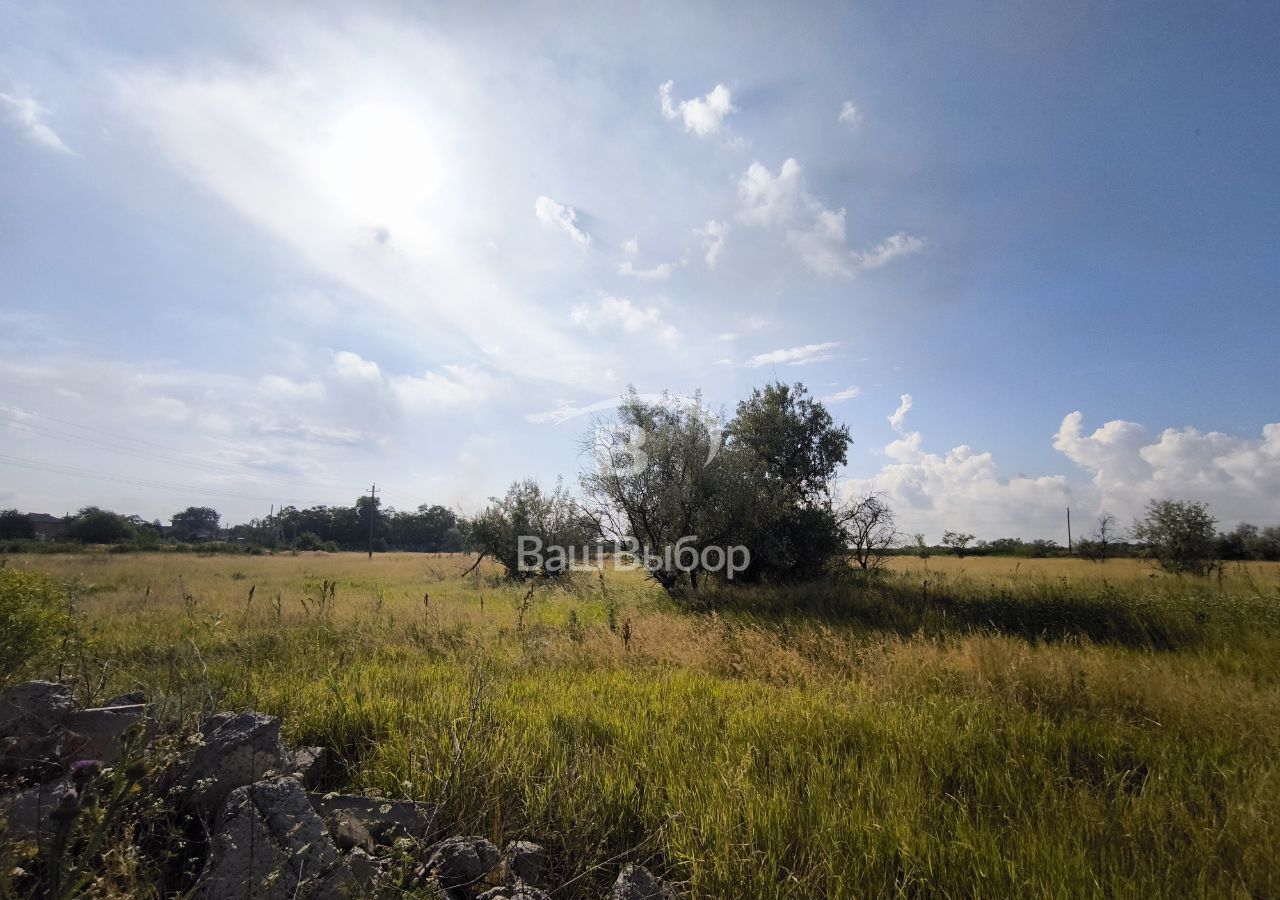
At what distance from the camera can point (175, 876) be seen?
106 inches

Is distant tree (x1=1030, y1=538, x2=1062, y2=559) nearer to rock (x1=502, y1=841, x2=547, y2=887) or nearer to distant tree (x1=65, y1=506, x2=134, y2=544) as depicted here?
rock (x1=502, y1=841, x2=547, y2=887)

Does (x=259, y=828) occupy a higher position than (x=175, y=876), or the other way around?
(x=259, y=828)

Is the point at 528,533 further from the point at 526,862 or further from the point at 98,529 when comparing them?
the point at 98,529

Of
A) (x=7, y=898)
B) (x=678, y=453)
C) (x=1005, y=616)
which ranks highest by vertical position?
(x=678, y=453)

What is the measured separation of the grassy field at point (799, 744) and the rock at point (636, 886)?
23 centimetres

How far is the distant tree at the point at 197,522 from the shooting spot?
97606 millimetres

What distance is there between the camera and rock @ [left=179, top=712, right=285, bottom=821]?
293cm

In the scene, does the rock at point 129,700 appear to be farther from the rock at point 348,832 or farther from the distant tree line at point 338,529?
the distant tree line at point 338,529

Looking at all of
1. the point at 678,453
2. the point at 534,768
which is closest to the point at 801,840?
the point at 534,768

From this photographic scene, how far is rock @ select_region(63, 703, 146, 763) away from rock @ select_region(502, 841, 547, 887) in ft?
8.06

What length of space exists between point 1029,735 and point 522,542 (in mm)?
24564

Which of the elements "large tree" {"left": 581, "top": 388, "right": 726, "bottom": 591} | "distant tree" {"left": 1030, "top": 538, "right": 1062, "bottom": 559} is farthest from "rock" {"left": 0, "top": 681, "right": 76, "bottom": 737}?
"distant tree" {"left": 1030, "top": 538, "right": 1062, "bottom": 559}

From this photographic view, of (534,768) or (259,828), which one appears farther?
(534,768)

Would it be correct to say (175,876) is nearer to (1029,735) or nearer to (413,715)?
(413,715)
